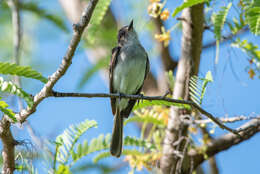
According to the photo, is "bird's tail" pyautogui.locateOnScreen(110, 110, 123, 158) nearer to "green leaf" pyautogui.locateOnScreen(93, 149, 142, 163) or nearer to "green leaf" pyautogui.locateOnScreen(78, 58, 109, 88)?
"green leaf" pyautogui.locateOnScreen(93, 149, 142, 163)

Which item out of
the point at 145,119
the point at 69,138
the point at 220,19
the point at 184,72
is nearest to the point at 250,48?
the point at 220,19

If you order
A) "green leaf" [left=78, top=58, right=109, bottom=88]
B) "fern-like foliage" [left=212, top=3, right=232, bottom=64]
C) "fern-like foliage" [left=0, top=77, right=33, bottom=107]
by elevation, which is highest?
"fern-like foliage" [left=212, top=3, right=232, bottom=64]

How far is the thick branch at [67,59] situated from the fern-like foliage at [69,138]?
833mm

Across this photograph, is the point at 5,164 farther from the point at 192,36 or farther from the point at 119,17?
the point at 119,17

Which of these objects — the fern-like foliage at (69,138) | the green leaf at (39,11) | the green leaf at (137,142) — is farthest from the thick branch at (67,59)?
the green leaf at (39,11)

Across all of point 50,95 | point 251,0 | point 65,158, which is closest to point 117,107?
point 65,158

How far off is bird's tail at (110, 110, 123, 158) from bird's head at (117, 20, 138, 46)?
103cm

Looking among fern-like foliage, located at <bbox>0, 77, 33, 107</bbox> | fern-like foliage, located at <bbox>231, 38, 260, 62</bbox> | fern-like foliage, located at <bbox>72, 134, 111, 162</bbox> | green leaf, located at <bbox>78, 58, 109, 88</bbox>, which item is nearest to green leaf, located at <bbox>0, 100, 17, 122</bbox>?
fern-like foliage, located at <bbox>0, 77, 33, 107</bbox>

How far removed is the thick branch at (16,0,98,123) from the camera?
7.18ft

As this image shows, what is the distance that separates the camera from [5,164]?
2807 millimetres

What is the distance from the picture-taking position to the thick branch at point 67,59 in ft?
7.18

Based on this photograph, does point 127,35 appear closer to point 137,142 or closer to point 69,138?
point 137,142

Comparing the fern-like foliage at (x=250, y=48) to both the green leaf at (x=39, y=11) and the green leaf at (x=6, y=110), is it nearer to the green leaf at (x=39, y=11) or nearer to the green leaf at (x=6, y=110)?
the green leaf at (x=6, y=110)

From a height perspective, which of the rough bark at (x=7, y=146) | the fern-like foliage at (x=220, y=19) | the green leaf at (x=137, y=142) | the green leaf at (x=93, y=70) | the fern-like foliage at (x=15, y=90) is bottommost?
the green leaf at (x=137, y=142)
